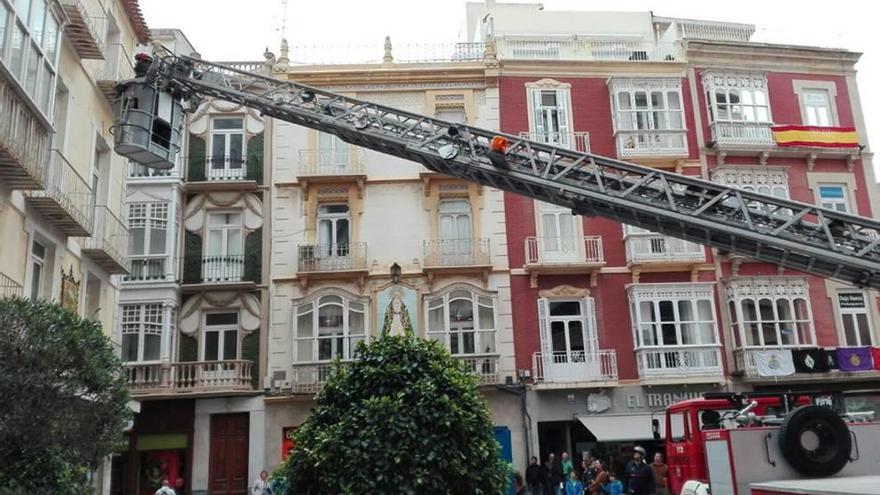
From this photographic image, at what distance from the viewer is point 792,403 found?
14391mm

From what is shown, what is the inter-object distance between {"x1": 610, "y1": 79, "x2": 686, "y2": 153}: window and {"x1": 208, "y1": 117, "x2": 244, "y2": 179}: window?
1335cm

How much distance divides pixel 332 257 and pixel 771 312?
15.1m

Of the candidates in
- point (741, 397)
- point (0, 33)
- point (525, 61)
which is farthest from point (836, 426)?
point (525, 61)

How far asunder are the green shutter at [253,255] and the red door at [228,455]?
4.60 metres

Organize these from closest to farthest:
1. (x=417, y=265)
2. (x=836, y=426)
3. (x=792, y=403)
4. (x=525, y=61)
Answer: (x=836, y=426)
(x=792, y=403)
(x=417, y=265)
(x=525, y=61)

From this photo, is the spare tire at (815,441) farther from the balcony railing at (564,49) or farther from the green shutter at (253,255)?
the balcony railing at (564,49)

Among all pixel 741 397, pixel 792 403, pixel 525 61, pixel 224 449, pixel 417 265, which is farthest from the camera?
pixel 525 61

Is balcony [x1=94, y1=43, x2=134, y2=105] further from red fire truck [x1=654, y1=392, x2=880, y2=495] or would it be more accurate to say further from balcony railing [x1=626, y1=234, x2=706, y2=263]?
balcony railing [x1=626, y1=234, x2=706, y2=263]

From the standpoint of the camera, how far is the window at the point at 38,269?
47.6 ft

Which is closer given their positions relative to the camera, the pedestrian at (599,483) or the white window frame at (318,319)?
the pedestrian at (599,483)

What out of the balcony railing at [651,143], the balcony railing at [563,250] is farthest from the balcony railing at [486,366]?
the balcony railing at [651,143]

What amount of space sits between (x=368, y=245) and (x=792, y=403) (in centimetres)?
1547

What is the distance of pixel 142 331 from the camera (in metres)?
25.0

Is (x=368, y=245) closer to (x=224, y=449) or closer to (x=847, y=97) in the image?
(x=224, y=449)
